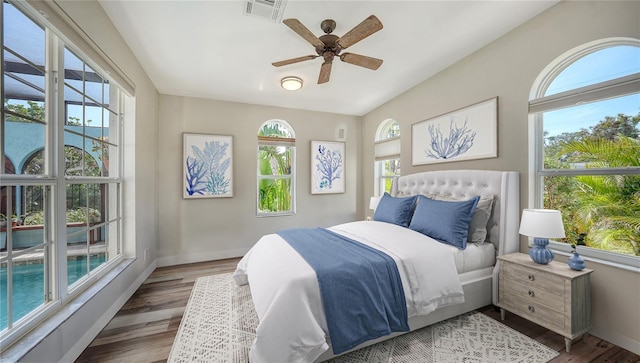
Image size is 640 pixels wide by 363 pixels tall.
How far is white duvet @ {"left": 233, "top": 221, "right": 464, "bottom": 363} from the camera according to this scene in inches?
54.9

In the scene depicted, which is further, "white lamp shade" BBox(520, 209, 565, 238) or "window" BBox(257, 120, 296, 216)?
"window" BBox(257, 120, 296, 216)

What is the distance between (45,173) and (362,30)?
8.03 feet

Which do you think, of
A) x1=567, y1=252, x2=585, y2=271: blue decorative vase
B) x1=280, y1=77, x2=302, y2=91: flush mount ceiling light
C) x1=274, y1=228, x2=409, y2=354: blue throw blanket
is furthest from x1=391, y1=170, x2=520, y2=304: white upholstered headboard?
x1=280, y1=77, x2=302, y2=91: flush mount ceiling light

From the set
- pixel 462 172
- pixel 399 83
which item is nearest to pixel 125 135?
pixel 399 83

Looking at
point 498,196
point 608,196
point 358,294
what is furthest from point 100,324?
Answer: point 608,196

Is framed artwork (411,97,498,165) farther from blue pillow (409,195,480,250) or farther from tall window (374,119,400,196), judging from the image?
blue pillow (409,195,480,250)

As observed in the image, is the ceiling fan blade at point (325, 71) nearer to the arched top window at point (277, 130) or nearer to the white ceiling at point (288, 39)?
the white ceiling at point (288, 39)

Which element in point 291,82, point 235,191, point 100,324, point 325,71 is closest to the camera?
point 100,324

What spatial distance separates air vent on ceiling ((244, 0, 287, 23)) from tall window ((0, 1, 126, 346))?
4.32ft

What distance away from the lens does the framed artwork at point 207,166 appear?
3.70m

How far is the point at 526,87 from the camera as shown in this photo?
2.27 meters

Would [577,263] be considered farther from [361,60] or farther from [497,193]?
[361,60]

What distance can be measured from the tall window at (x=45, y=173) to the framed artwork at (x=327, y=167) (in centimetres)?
294

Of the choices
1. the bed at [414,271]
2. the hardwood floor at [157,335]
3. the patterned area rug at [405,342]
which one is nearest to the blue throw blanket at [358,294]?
the bed at [414,271]
